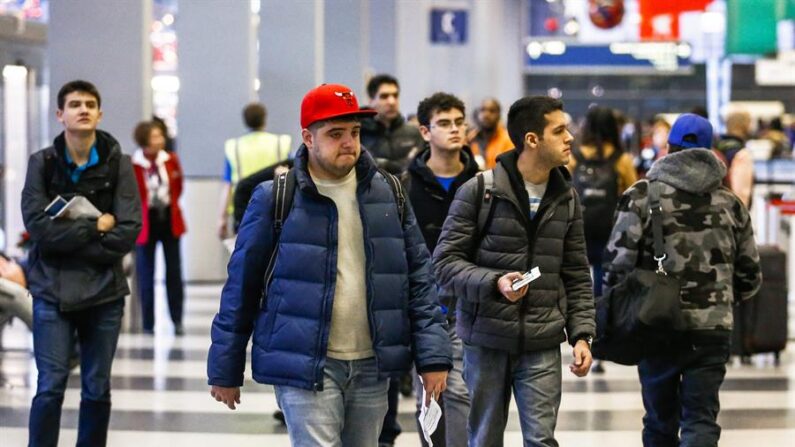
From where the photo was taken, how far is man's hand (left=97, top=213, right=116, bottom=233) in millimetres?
7090

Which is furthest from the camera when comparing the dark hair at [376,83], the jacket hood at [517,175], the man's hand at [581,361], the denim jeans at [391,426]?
the dark hair at [376,83]

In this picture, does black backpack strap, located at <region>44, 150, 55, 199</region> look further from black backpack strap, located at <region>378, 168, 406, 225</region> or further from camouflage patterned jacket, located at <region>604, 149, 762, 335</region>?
camouflage patterned jacket, located at <region>604, 149, 762, 335</region>

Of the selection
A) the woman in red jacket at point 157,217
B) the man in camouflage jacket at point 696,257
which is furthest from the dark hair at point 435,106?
the woman in red jacket at point 157,217

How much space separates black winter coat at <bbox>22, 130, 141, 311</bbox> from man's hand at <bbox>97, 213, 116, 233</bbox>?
2 cm

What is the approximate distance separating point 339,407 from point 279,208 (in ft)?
2.24

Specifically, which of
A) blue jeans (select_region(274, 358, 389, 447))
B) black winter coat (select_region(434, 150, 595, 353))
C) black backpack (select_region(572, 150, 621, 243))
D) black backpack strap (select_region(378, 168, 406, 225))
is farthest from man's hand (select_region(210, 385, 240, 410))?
black backpack (select_region(572, 150, 621, 243))

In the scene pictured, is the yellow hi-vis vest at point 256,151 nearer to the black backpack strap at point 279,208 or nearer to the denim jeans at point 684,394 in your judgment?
the denim jeans at point 684,394

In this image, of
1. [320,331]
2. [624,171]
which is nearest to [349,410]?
[320,331]

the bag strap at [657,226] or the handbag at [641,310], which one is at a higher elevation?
the bag strap at [657,226]

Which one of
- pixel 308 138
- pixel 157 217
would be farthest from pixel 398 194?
pixel 157 217

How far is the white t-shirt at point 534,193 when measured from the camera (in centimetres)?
594

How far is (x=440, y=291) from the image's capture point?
662 cm

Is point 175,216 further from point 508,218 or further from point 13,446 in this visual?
point 508,218

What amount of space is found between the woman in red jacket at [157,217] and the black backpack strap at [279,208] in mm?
7992
